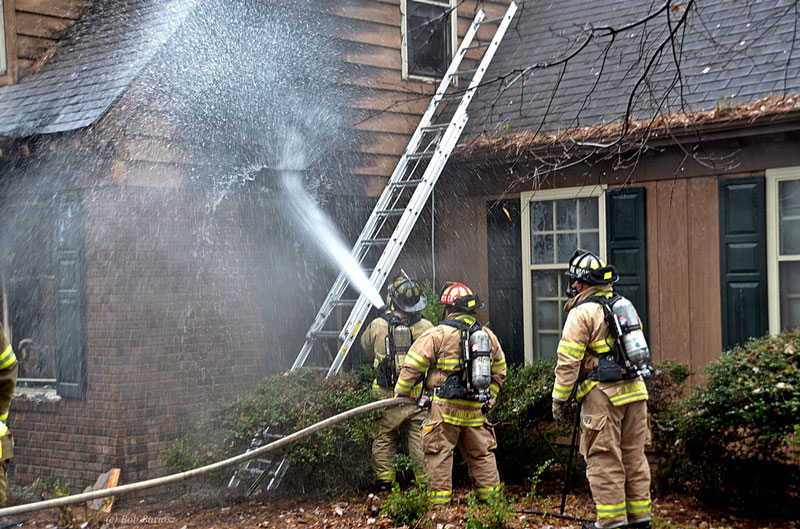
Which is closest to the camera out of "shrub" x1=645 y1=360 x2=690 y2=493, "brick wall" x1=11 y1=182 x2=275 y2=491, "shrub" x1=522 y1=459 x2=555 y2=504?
"shrub" x1=522 y1=459 x2=555 y2=504

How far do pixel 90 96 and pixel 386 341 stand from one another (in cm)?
375

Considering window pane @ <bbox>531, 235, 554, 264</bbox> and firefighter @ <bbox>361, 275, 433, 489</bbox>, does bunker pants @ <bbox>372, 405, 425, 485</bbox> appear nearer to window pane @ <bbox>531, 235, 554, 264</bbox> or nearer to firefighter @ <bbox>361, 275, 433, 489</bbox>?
firefighter @ <bbox>361, 275, 433, 489</bbox>

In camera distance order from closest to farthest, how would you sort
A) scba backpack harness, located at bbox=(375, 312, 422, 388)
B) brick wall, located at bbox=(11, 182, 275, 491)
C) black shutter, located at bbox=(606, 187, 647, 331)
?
scba backpack harness, located at bbox=(375, 312, 422, 388) → brick wall, located at bbox=(11, 182, 275, 491) → black shutter, located at bbox=(606, 187, 647, 331)

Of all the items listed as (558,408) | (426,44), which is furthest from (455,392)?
(426,44)

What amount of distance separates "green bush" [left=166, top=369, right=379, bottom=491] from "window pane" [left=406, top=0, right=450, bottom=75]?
472 cm

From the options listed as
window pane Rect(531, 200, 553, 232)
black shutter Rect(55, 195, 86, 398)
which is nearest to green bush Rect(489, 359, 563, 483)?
window pane Rect(531, 200, 553, 232)

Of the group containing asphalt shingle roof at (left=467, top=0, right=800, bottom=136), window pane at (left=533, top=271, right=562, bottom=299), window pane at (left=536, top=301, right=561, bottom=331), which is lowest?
window pane at (left=536, top=301, right=561, bottom=331)

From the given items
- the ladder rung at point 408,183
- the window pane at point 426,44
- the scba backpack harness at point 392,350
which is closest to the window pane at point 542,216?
the ladder rung at point 408,183

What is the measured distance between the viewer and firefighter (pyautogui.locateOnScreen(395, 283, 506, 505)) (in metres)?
7.36

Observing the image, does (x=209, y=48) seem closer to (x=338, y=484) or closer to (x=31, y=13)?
(x=31, y=13)

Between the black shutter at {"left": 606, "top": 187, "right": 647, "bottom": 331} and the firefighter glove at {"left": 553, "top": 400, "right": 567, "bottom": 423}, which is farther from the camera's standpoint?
the black shutter at {"left": 606, "top": 187, "right": 647, "bottom": 331}

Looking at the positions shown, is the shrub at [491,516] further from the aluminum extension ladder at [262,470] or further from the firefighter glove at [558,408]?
the aluminum extension ladder at [262,470]

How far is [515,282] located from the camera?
10.1 meters

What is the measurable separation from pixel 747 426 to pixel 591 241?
3270 mm
